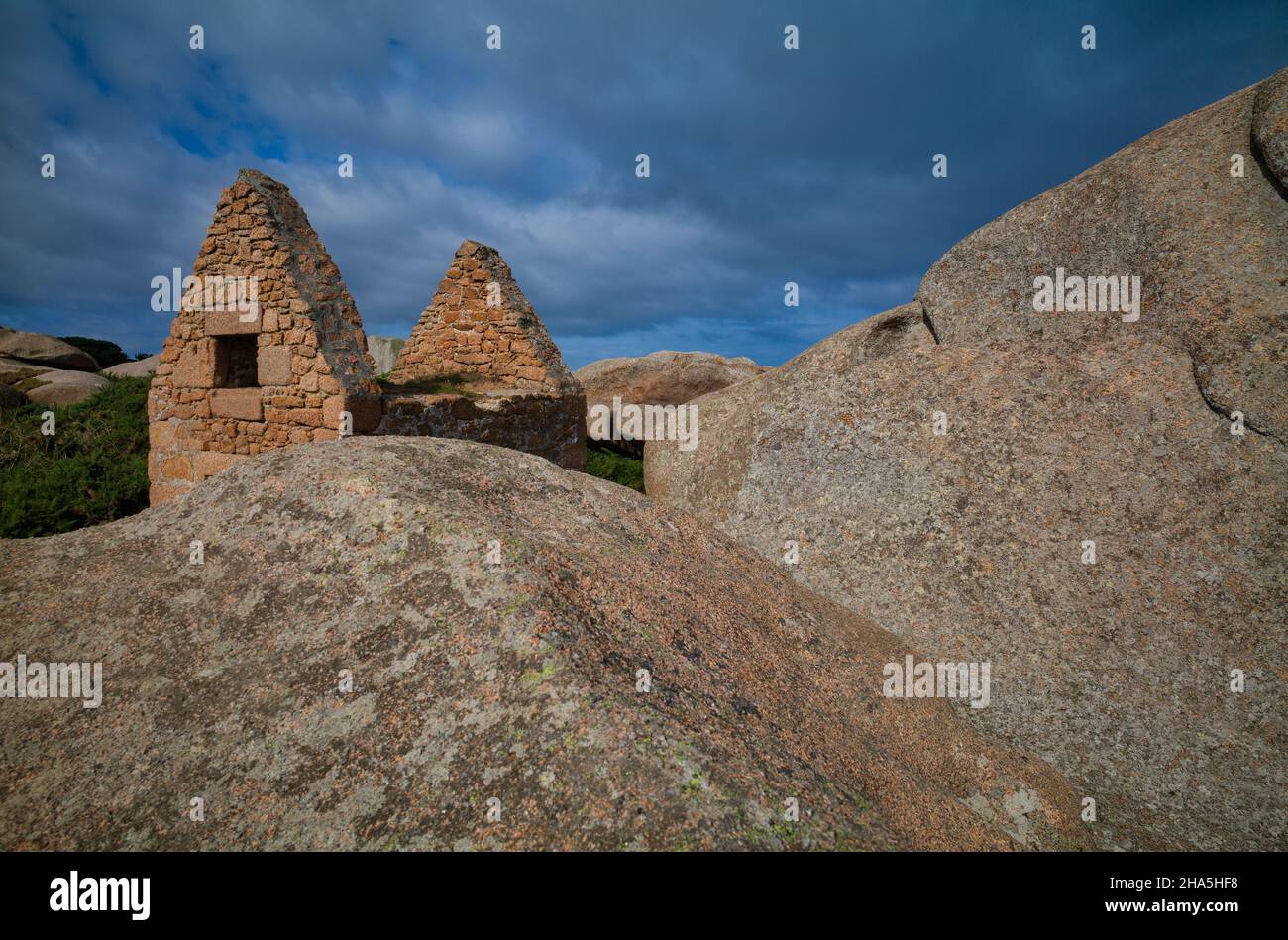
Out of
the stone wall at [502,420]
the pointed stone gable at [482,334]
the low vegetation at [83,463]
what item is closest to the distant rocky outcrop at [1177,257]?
the stone wall at [502,420]

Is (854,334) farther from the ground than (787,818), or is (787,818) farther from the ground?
Result: (854,334)

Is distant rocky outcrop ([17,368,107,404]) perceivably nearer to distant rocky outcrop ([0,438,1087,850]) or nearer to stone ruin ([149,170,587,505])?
stone ruin ([149,170,587,505])

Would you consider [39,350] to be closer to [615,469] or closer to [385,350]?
[385,350]

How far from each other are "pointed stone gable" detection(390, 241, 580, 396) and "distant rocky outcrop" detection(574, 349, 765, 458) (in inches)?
165

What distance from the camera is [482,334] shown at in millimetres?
10742

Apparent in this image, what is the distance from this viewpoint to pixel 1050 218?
5.74 m

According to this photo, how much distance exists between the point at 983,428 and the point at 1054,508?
2.38 feet

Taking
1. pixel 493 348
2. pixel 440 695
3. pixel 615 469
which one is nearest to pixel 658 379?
pixel 615 469

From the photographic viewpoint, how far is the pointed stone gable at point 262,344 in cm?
766

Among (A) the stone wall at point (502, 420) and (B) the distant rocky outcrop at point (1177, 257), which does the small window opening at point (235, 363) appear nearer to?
(A) the stone wall at point (502, 420)

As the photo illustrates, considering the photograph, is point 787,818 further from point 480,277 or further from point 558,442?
point 480,277
